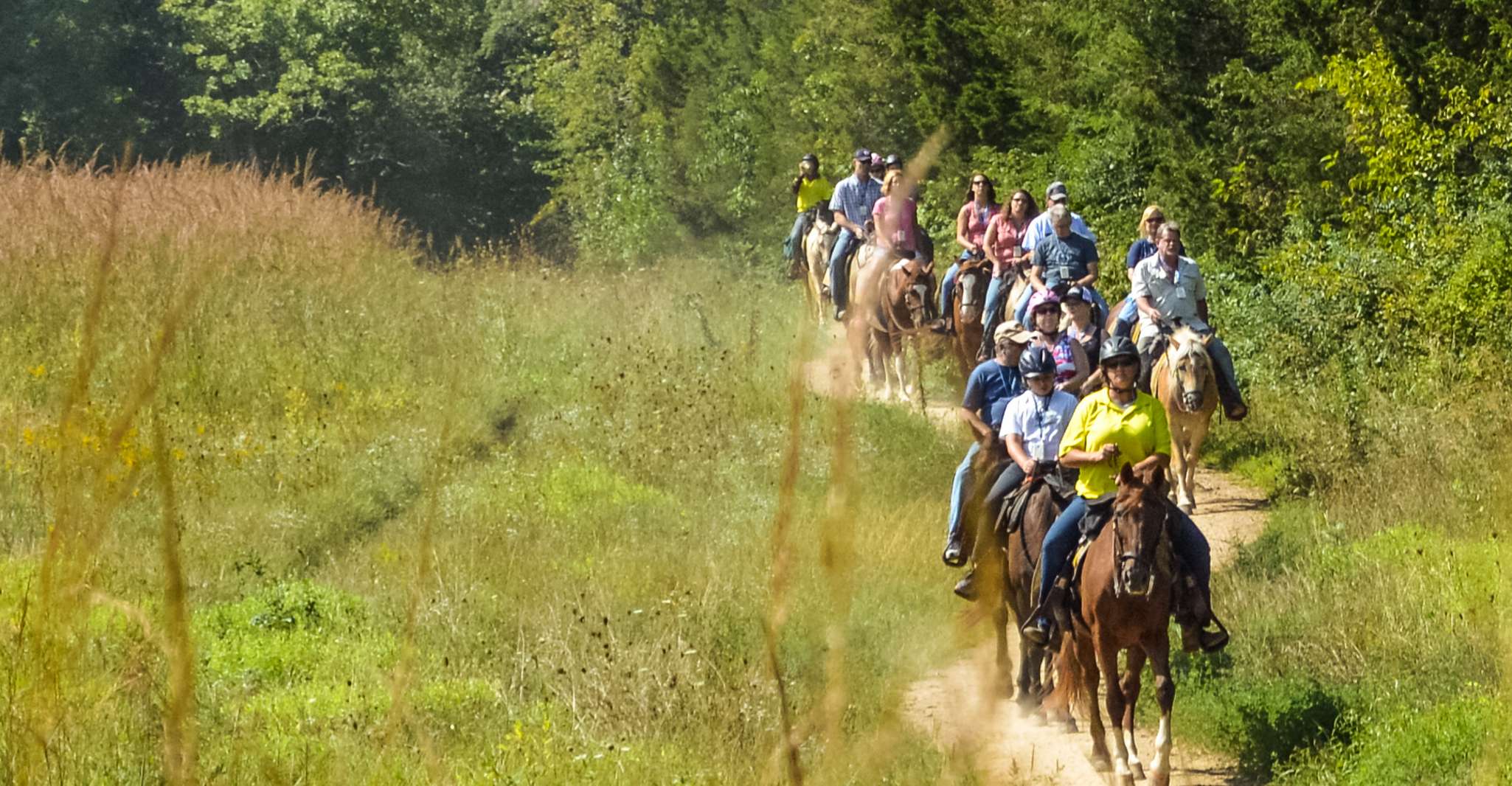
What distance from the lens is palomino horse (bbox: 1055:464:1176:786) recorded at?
9211 mm

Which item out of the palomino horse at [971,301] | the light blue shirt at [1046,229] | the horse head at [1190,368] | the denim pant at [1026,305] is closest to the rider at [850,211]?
the palomino horse at [971,301]

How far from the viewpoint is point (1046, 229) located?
671 inches

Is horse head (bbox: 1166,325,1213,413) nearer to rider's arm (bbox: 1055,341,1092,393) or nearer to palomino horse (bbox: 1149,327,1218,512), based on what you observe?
palomino horse (bbox: 1149,327,1218,512)

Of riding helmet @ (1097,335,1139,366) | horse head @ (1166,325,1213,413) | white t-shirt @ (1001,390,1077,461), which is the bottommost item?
horse head @ (1166,325,1213,413)

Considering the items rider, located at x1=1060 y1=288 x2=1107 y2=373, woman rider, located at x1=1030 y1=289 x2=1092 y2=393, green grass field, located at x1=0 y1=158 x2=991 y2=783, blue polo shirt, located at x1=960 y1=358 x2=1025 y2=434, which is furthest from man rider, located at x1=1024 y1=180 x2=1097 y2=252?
blue polo shirt, located at x1=960 y1=358 x2=1025 y2=434

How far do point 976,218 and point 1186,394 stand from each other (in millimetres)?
4158

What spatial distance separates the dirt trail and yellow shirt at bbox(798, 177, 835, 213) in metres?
2.34

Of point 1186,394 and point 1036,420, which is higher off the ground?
point 1036,420

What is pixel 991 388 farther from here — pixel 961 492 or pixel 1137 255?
pixel 1137 255

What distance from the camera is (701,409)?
58.0 feet

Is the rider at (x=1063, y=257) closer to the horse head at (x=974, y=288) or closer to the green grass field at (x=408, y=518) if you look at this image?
the green grass field at (x=408, y=518)

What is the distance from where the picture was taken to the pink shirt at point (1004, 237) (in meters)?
18.7

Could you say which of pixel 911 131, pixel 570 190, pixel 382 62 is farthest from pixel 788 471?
pixel 382 62

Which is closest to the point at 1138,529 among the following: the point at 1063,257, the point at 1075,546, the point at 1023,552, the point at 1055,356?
the point at 1075,546
